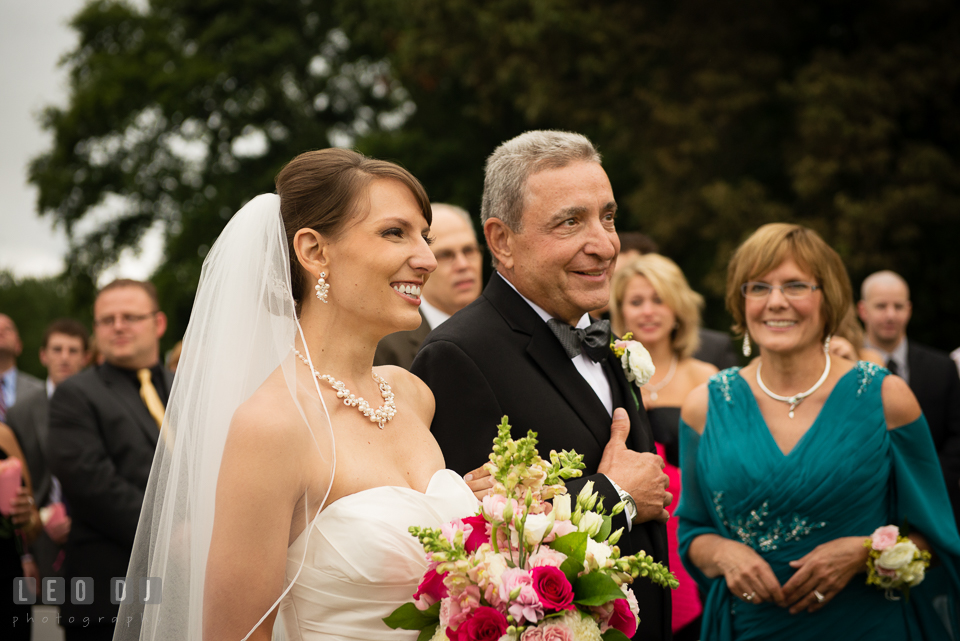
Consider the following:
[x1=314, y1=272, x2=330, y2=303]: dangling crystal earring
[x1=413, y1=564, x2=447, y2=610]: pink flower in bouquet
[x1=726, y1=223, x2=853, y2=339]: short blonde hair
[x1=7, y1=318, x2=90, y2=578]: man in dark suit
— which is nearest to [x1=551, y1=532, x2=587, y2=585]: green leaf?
[x1=413, y1=564, x2=447, y2=610]: pink flower in bouquet

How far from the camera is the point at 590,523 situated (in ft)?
7.71

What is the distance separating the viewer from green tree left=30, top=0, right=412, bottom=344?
75.9 feet

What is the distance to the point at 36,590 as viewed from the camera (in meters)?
6.41

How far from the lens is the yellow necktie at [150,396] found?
17.6 ft

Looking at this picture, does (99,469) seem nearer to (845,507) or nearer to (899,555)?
(845,507)

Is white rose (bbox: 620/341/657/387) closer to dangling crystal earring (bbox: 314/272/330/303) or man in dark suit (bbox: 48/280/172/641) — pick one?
dangling crystal earring (bbox: 314/272/330/303)

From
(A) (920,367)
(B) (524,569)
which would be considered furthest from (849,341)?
(B) (524,569)

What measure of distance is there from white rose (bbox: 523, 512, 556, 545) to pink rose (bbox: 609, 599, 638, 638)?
11.7 inches

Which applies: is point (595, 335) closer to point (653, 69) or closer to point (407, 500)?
point (407, 500)

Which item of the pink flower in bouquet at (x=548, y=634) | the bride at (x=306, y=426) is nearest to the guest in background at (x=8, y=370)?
the bride at (x=306, y=426)

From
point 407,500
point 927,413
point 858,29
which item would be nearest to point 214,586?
point 407,500

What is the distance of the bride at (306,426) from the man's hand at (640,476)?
0.58 metres

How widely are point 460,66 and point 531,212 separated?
51.2 ft

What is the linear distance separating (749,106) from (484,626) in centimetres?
1377
